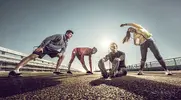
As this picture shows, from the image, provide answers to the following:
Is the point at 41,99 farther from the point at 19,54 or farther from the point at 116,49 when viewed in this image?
the point at 19,54

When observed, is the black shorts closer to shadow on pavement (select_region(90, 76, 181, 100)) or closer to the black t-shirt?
the black t-shirt

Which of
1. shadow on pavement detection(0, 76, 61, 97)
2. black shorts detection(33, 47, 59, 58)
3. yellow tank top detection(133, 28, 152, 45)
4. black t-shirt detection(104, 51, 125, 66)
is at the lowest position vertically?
shadow on pavement detection(0, 76, 61, 97)

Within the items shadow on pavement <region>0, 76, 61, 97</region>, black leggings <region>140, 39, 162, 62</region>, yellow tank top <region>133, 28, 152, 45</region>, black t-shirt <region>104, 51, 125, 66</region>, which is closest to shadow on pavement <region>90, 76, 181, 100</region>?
shadow on pavement <region>0, 76, 61, 97</region>

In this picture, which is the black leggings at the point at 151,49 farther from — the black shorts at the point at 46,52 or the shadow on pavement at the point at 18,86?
the shadow on pavement at the point at 18,86

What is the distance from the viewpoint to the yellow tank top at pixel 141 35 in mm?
5562

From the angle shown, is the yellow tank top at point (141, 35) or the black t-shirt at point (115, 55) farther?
the yellow tank top at point (141, 35)

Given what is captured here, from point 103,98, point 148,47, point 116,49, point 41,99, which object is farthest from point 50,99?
point 148,47

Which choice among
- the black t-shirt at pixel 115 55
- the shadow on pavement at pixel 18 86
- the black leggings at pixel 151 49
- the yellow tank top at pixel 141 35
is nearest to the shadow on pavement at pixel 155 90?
the shadow on pavement at pixel 18 86

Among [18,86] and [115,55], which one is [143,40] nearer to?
[115,55]

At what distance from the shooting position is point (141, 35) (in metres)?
5.67

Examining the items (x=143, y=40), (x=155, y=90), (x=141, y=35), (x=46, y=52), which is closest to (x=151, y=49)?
(x=143, y=40)

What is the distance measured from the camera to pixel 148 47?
5578 millimetres

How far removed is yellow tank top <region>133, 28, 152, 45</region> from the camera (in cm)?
556

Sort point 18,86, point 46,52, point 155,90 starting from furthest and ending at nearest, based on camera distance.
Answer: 1. point 46,52
2. point 18,86
3. point 155,90
